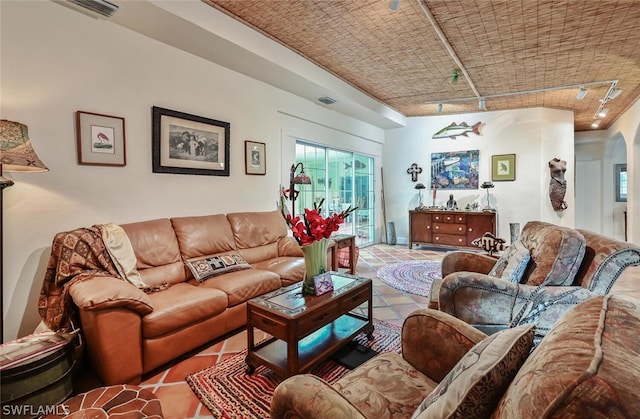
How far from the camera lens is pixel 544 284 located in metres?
1.84

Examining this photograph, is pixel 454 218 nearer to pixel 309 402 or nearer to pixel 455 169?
pixel 455 169

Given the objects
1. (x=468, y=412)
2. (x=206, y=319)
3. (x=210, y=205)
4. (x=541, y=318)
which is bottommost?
(x=206, y=319)

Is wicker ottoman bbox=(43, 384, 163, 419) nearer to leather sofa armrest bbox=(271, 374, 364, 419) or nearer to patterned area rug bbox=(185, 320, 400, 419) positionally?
patterned area rug bbox=(185, 320, 400, 419)

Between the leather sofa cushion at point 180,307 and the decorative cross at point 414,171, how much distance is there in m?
5.31

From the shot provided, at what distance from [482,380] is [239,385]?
166 cm

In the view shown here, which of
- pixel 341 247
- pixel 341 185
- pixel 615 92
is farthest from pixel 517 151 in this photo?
pixel 341 247

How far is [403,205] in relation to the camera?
6.80m

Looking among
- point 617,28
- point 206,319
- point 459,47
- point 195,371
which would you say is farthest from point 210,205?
point 617,28

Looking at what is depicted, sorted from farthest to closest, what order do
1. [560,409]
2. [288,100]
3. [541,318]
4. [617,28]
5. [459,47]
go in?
[288,100]
[459,47]
[617,28]
[541,318]
[560,409]

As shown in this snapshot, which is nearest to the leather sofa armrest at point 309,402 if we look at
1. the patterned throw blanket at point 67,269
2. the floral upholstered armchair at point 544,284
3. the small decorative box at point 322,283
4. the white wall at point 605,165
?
the small decorative box at point 322,283

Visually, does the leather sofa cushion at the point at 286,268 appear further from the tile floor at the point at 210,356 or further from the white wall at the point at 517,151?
the white wall at the point at 517,151

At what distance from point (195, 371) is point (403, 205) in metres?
5.63

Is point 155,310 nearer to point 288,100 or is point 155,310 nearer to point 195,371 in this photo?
point 195,371

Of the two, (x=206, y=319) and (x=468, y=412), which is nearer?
(x=468, y=412)
